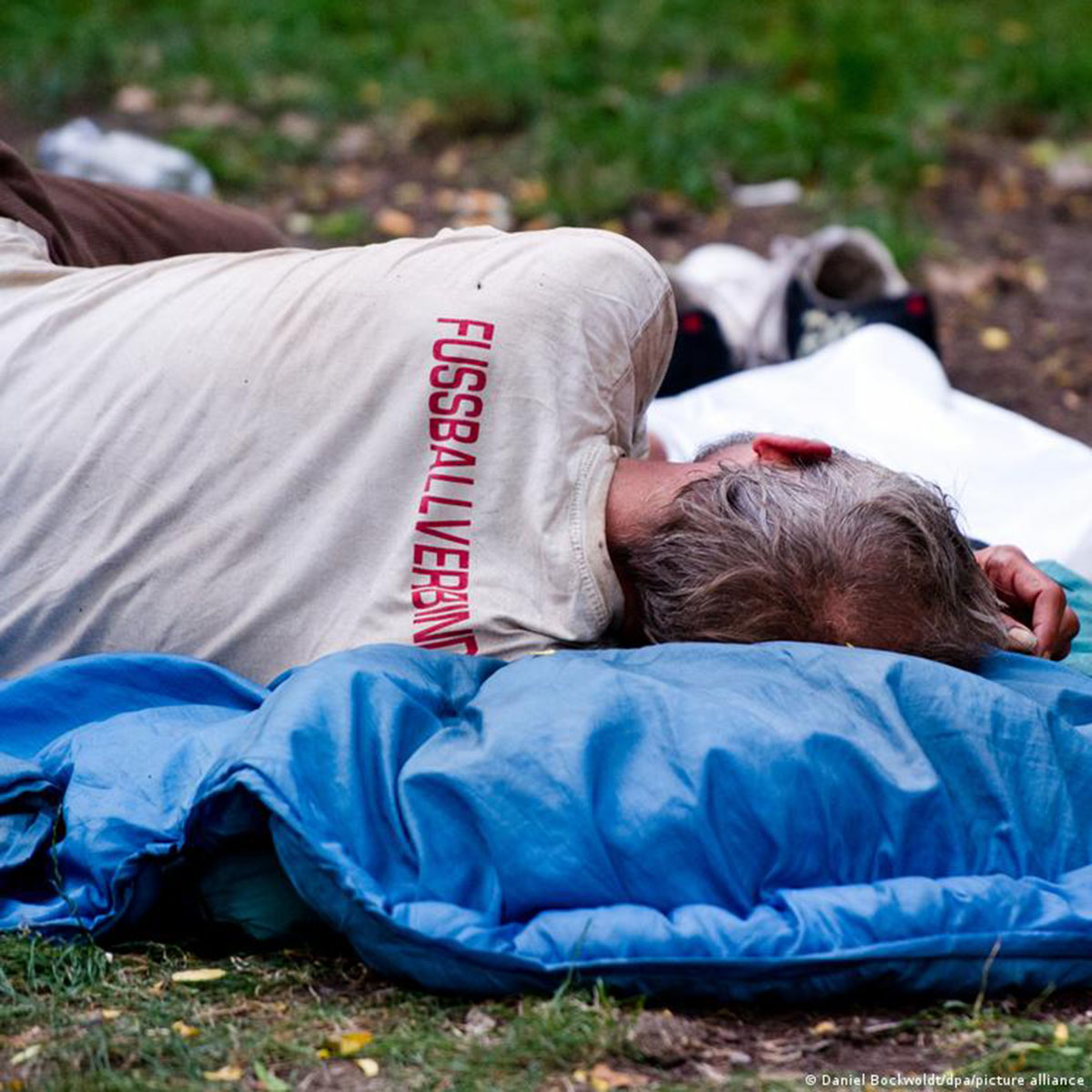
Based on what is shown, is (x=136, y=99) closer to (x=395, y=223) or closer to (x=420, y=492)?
(x=395, y=223)

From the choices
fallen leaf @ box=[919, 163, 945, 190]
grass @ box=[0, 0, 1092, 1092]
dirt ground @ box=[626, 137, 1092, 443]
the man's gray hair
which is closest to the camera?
the man's gray hair

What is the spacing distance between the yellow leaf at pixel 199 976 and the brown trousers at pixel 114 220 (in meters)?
1.60

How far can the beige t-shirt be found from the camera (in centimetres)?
269

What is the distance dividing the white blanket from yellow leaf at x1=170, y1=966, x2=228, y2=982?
1613 millimetres

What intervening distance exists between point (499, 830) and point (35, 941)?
664mm

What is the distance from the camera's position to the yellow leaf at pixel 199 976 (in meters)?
2.26

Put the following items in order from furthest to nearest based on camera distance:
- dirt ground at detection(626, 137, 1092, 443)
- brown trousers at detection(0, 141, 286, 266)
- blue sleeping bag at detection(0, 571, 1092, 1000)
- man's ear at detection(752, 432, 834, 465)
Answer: dirt ground at detection(626, 137, 1092, 443), brown trousers at detection(0, 141, 286, 266), man's ear at detection(752, 432, 834, 465), blue sleeping bag at detection(0, 571, 1092, 1000)

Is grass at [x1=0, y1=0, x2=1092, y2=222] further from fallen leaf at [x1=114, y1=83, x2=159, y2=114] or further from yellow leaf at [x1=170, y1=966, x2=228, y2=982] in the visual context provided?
yellow leaf at [x1=170, y1=966, x2=228, y2=982]

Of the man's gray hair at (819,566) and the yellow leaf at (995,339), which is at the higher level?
the man's gray hair at (819,566)

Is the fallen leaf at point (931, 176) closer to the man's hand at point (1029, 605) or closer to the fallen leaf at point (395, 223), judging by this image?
the fallen leaf at point (395, 223)

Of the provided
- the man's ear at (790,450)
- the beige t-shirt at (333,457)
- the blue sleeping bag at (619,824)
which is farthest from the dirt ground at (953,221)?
the blue sleeping bag at (619,824)

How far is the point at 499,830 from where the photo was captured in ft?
7.27

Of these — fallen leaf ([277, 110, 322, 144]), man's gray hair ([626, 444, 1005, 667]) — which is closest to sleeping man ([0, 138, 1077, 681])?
man's gray hair ([626, 444, 1005, 667])

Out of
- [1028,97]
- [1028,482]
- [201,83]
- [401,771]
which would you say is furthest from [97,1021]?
[1028,97]
